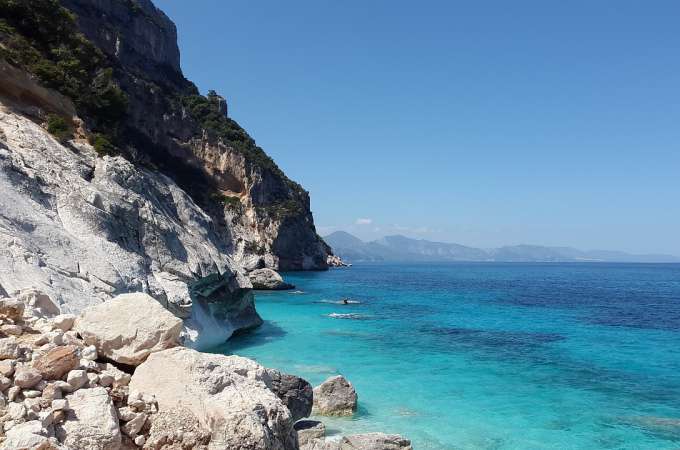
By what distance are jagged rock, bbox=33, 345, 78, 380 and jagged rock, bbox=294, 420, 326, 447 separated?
673 cm

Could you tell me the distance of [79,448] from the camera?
489 cm

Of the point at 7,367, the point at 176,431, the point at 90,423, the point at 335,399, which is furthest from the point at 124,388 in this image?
the point at 335,399

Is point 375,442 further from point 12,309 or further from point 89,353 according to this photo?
point 12,309

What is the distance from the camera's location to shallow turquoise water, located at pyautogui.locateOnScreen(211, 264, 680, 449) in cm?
1331

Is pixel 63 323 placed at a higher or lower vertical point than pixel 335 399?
higher

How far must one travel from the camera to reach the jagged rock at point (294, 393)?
12.4 m

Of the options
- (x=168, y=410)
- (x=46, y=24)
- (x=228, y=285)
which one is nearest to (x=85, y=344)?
(x=168, y=410)

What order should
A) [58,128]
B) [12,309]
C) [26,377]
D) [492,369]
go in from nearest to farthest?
[26,377]
[12,309]
[492,369]
[58,128]

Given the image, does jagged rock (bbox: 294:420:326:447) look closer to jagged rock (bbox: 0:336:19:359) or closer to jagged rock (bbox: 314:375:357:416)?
jagged rock (bbox: 314:375:357:416)

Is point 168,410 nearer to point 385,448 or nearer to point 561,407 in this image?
point 385,448

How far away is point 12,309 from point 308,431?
7.49 m

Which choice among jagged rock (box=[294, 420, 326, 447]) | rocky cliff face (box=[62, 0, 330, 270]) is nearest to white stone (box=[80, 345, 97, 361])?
jagged rock (box=[294, 420, 326, 447])

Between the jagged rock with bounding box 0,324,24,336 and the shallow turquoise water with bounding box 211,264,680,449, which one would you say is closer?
the jagged rock with bounding box 0,324,24,336

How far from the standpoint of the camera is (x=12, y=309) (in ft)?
20.9
